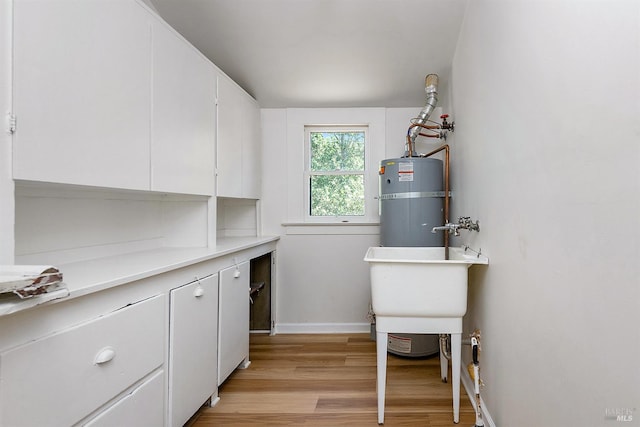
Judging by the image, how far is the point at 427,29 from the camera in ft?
7.89

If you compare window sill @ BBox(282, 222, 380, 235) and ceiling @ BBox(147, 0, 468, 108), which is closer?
ceiling @ BBox(147, 0, 468, 108)

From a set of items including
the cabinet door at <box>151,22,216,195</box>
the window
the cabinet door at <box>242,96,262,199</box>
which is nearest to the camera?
the cabinet door at <box>151,22,216,195</box>

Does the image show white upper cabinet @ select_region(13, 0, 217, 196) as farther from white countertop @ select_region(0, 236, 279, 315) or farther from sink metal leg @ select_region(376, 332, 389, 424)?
sink metal leg @ select_region(376, 332, 389, 424)

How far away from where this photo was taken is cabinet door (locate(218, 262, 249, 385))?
6.55ft

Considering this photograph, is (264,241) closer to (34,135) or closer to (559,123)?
(34,135)

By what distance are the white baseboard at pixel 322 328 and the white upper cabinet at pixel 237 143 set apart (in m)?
1.20

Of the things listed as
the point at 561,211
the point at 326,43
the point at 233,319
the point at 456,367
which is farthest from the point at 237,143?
the point at 561,211

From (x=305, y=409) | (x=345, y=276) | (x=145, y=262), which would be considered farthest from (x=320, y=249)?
(x=145, y=262)

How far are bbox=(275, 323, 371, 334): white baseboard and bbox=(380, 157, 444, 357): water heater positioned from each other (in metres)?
0.57

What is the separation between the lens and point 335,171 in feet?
10.8

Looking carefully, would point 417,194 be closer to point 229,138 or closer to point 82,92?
point 229,138

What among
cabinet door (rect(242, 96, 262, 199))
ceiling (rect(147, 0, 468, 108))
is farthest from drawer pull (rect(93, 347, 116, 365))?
ceiling (rect(147, 0, 468, 108))

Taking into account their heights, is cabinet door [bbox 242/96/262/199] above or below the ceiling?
below

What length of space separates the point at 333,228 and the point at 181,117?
1.72 metres
